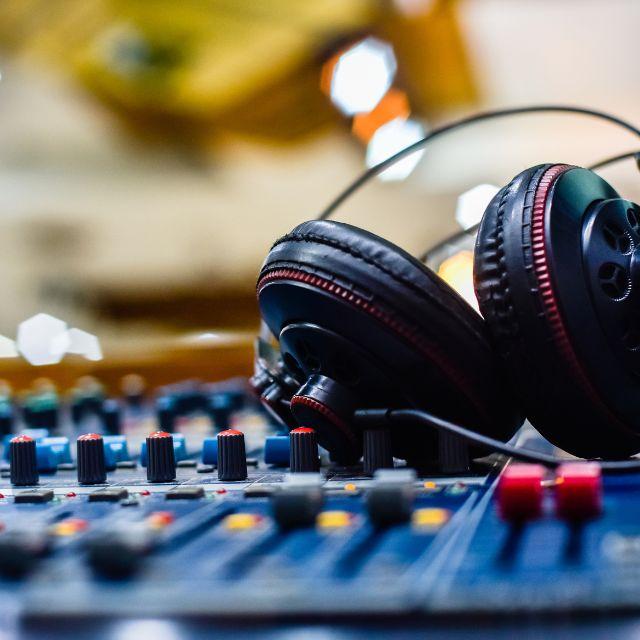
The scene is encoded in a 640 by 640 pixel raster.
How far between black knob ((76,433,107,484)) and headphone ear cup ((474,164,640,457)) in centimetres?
43

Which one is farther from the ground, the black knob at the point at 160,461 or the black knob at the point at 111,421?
the black knob at the point at 111,421

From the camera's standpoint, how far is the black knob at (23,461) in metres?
0.94

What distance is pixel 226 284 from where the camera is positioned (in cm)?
324

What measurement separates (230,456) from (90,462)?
0.16 meters

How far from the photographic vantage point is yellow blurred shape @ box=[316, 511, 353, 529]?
2.06 feet

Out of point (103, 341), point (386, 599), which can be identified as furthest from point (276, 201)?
point (386, 599)

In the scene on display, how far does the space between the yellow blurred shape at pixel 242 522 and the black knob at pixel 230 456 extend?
21 cm

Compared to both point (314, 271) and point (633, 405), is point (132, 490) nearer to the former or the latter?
point (314, 271)

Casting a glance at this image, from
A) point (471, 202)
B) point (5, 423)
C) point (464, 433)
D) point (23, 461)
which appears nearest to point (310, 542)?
point (464, 433)

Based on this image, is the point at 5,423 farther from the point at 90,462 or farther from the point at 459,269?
the point at 459,269

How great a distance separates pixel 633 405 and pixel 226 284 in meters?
2.52

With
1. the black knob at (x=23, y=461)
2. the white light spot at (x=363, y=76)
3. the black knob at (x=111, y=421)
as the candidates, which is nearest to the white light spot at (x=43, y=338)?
the white light spot at (x=363, y=76)

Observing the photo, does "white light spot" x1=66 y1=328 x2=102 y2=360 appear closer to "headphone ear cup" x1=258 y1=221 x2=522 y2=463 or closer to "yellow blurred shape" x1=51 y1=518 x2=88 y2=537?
"headphone ear cup" x1=258 y1=221 x2=522 y2=463

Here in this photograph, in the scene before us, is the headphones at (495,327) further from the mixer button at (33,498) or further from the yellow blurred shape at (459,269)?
the yellow blurred shape at (459,269)
